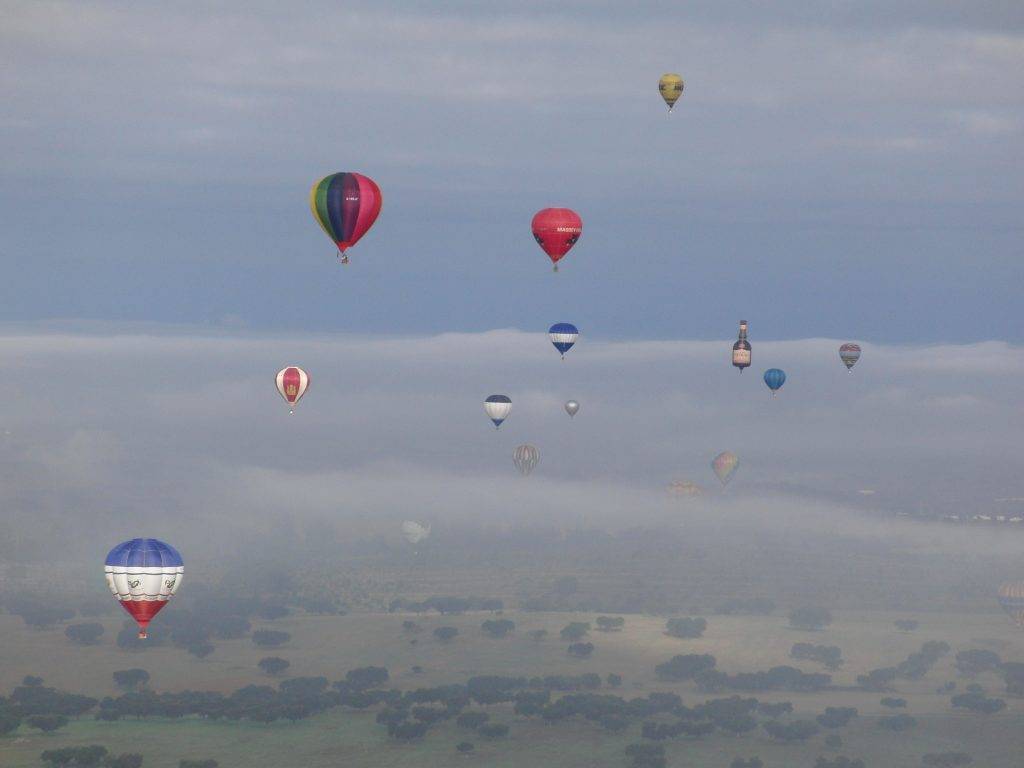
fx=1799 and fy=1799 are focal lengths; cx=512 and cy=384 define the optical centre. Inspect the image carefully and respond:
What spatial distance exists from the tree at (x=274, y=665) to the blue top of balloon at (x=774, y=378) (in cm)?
5255

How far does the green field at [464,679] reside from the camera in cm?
13075

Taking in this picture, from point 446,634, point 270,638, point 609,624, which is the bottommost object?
point 446,634

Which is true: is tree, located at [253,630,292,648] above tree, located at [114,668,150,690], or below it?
above

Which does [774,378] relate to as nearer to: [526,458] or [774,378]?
[774,378]

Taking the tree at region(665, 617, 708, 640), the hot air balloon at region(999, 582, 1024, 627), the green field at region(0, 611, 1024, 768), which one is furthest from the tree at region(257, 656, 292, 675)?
the hot air balloon at region(999, 582, 1024, 627)

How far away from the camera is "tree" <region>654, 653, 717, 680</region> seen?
559ft

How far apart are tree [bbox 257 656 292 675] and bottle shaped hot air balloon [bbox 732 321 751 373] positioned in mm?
50878

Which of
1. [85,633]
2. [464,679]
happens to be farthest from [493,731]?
[85,633]

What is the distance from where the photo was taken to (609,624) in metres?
195

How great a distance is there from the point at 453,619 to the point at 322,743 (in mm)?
63214

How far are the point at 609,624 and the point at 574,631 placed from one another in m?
8.64

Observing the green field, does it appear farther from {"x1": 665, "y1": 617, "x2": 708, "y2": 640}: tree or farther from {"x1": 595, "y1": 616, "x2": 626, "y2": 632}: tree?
{"x1": 665, "y1": 617, "x2": 708, "y2": 640}: tree

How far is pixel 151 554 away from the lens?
93.9 metres

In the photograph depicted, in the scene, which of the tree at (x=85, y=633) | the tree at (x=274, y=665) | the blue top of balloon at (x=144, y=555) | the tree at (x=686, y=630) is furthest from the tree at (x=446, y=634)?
the blue top of balloon at (x=144, y=555)
